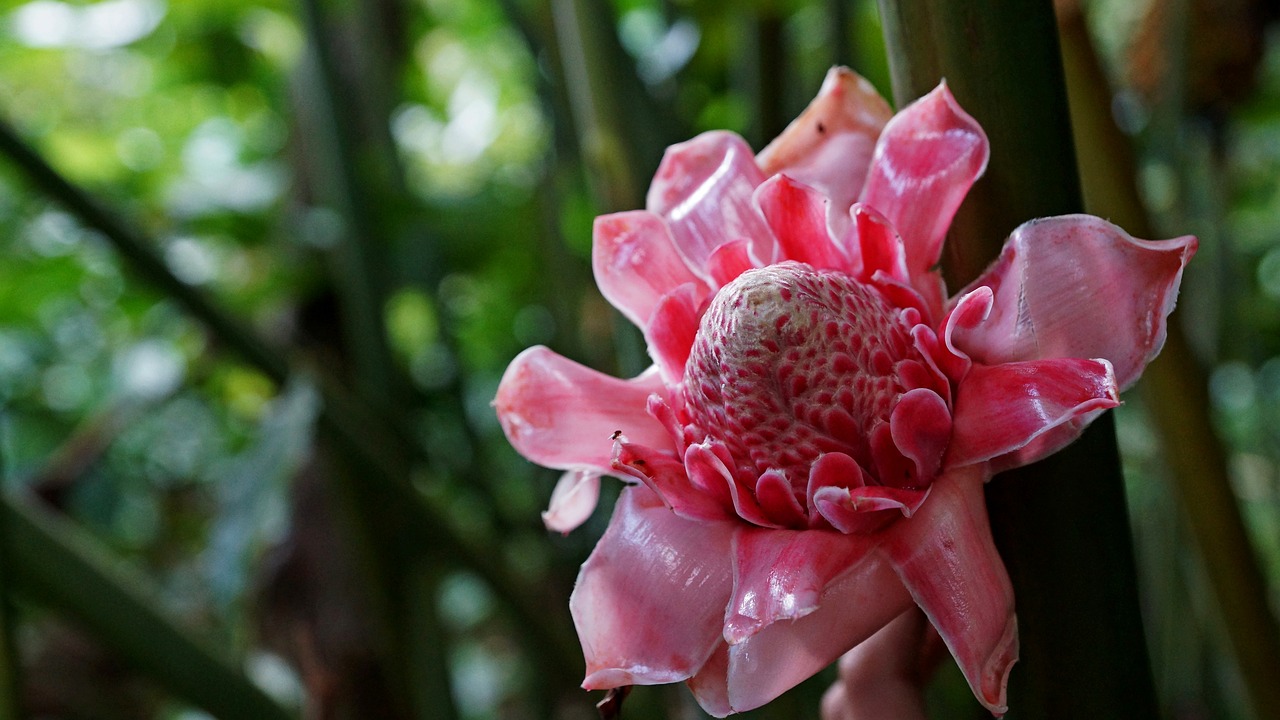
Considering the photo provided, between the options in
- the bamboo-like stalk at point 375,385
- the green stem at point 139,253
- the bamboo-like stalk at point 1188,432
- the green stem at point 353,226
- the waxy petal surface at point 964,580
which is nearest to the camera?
the waxy petal surface at point 964,580

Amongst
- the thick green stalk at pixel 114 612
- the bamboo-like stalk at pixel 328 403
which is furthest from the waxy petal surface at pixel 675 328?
the bamboo-like stalk at pixel 328 403

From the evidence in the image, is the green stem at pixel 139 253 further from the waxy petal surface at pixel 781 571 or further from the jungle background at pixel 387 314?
the waxy petal surface at pixel 781 571

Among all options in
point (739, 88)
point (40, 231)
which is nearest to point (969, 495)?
point (739, 88)

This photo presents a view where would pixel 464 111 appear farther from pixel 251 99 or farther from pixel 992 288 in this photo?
pixel 992 288

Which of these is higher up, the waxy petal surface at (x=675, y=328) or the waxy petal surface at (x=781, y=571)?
the waxy petal surface at (x=675, y=328)

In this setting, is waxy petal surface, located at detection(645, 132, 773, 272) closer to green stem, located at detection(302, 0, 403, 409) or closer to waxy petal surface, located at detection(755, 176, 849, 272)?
waxy petal surface, located at detection(755, 176, 849, 272)

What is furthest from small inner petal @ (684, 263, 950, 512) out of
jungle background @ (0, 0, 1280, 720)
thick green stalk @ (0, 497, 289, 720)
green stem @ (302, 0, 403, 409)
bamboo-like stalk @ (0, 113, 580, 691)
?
green stem @ (302, 0, 403, 409)
